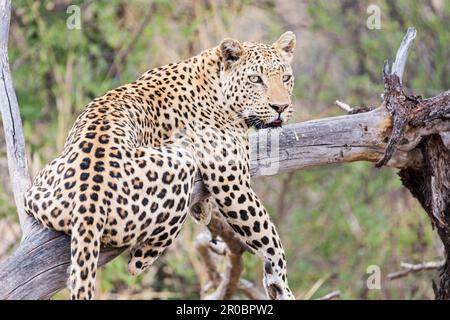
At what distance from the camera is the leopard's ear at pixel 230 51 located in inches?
271

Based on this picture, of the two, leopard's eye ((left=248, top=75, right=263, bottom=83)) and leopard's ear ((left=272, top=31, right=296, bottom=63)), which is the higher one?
leopard's ear ((left=272, top=31, right=296, bottom=63))

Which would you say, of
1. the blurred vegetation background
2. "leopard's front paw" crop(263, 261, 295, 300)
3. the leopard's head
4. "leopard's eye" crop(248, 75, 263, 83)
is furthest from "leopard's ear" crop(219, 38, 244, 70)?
the blurred vegetation background

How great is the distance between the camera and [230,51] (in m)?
6.93

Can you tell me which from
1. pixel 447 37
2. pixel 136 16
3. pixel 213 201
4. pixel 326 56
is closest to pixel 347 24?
pixel 326 56

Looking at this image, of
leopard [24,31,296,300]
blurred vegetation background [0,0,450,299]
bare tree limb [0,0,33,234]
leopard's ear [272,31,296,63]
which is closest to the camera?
leopard [24,31,296,300]

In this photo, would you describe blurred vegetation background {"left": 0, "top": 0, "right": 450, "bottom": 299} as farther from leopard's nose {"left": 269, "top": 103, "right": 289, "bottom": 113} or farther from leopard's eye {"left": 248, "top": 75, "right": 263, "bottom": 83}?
leopard's nose {"left": 269, "top": 103, "right": 289, "bottom": 113}

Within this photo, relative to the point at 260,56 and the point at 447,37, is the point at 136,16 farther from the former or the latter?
the point at 260,56

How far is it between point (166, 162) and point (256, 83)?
122 centimetres

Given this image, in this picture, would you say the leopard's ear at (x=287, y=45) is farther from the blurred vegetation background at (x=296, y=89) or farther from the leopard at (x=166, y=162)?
the blurred vegetation background at (x=296, y=89)

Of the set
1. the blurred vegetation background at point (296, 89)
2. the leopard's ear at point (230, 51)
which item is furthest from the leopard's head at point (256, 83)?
the blurred vegetation background at point (296, 89)

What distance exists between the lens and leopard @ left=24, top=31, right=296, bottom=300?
5.53 meters

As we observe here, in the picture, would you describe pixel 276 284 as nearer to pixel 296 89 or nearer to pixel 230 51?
pixel 230 51

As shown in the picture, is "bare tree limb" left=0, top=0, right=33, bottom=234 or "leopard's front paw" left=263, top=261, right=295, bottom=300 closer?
"bare tree limb" left=0, top=0, right=33, bottom=234
